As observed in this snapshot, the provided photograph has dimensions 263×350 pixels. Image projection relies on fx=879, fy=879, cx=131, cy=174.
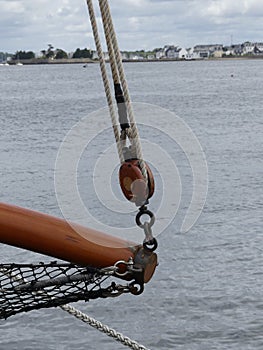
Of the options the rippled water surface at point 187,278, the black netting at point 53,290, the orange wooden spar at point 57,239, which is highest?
the orange wooden spar at point 57,239

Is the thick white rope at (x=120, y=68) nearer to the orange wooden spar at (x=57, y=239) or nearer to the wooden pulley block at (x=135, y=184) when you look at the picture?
the wooden pulley block at (x=135, y=184)

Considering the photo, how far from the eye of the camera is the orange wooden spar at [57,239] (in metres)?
3.89

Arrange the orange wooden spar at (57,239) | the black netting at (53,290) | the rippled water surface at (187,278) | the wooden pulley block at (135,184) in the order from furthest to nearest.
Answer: the rippled water surface at (187,278)
the black netting at (53,290)
the wooden pulley block at (135,184)
the orange wooden spar at (57,239)

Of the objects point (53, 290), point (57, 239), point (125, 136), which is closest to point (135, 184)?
point (125, 136)

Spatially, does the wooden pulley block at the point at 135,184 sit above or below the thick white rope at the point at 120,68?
below

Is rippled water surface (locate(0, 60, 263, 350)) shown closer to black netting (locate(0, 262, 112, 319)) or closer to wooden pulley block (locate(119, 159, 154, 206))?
black netting (locate(0, 262, 112, 319))

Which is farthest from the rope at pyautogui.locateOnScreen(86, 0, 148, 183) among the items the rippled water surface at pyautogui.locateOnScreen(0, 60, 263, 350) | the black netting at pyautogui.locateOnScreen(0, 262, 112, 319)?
the rippled water surface at pyautogui.locateOnScreen(0, 60, 263, 350)

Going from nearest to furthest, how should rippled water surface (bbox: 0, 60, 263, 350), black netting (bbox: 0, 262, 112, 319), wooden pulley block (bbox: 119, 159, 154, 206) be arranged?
wooden pulley block (bbox: 119, 159, 154, 206)
black netting (bbox: 0, 262, 112, 319)
rippled water surface (bbox: 0, 60, 263, 350)

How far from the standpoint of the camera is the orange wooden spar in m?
3.89

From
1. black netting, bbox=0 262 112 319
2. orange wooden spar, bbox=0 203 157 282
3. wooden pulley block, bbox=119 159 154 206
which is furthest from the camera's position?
black netting, bbox=0 262 112 319

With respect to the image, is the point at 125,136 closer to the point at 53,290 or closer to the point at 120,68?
the point at 120,68

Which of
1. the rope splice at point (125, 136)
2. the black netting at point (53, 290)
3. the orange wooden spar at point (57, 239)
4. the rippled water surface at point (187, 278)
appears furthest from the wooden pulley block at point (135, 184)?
the rippled water surface at point (187, 278)

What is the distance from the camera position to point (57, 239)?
12.8 ft

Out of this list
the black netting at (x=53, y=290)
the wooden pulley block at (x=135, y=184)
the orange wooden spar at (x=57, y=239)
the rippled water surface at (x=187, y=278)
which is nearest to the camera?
the orange wooden spar at (x=57, y=239)
